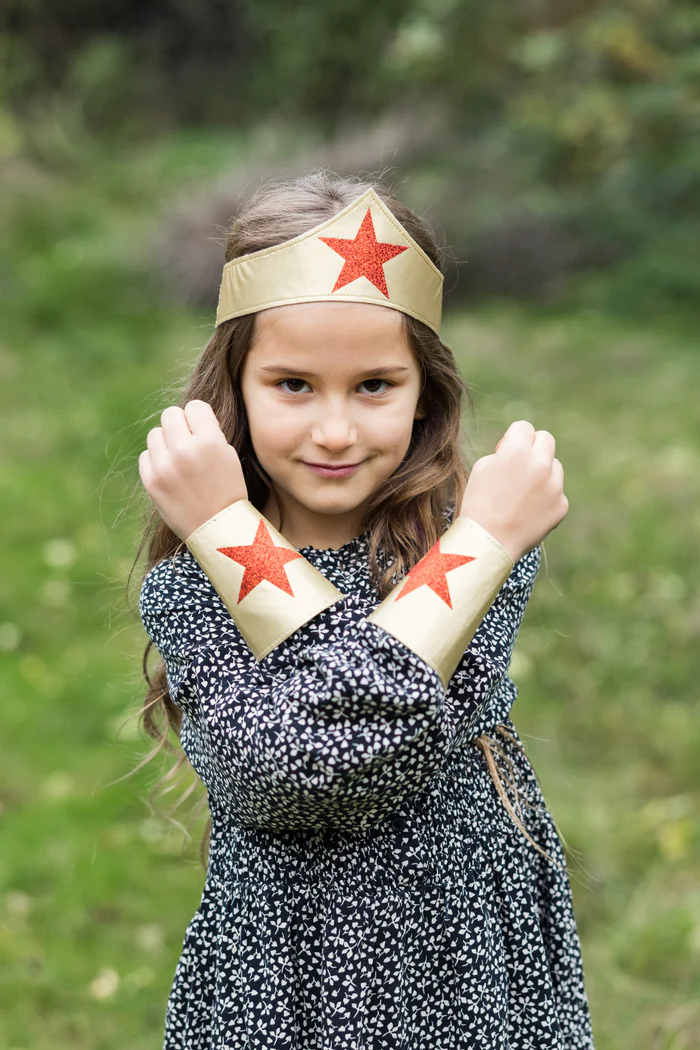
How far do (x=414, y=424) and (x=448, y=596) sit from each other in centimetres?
53

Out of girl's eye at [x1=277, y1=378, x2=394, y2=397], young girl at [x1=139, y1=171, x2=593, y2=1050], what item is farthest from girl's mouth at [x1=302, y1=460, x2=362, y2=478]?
girl's eye at [x1=277, y1=378, x2=394, y2=397]

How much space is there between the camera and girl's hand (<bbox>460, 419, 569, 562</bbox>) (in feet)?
5.35

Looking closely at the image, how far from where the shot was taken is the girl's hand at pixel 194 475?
1632 mm

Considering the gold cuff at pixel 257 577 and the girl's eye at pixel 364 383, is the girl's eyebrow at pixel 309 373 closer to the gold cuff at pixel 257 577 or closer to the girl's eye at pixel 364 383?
the girl's eye at pixel 364 383

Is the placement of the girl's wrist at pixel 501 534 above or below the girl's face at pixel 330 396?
below

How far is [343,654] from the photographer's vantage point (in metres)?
1.53

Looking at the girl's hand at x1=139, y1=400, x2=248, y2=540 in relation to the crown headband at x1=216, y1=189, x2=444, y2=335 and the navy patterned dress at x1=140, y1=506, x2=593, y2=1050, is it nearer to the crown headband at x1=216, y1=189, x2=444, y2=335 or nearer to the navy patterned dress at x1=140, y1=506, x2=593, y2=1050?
the navy patterned dress at x1=140, y1=506, x2=593, y2=1050

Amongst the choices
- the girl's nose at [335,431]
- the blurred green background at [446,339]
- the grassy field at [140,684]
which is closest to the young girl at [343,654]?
the girl's nose at [335,431]

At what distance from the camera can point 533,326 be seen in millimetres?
9117

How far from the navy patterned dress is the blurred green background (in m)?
0.63

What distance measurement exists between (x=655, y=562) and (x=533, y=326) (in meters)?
4.56

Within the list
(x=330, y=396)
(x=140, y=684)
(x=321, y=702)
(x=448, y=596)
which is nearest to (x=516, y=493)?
(x=448, y=596)

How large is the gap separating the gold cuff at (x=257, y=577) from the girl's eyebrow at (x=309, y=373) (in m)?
0.21

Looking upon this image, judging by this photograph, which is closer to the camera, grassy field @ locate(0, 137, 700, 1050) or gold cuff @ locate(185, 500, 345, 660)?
gold cuff @ locate(185, 500, 345, 660)
